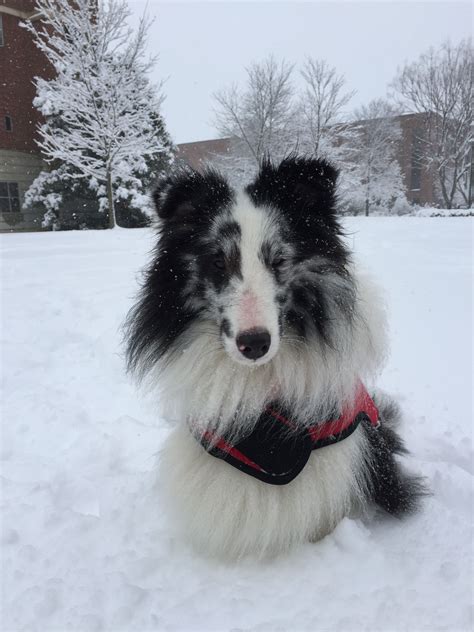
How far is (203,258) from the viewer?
196 centimetres

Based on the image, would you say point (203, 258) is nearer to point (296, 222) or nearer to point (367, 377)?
point (296, 222)

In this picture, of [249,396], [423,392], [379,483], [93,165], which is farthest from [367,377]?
[93,165]

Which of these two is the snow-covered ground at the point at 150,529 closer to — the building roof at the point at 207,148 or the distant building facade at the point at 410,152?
the building roof at the point at 207,148

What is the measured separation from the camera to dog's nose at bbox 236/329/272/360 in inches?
63.0

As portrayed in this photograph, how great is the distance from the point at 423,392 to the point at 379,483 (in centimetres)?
156

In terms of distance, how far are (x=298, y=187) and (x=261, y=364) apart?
2.70 ft

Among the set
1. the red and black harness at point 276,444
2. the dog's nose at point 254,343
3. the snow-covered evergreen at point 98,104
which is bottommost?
the red and black harness at point 276,444

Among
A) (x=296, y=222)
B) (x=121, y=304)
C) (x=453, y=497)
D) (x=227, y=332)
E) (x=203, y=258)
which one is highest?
(x=296, y=222)

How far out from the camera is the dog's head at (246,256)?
6.15ft

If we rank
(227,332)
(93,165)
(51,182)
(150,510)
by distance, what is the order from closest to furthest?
1. (227,332)
2. (150,510)
3. (93,165)
4. (51,182)

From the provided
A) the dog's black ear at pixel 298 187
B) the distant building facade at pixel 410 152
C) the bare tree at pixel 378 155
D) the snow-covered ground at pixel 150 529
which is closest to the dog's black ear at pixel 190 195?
the dog's black ear at pixel 298 187

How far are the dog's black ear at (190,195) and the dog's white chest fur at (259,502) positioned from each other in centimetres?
108

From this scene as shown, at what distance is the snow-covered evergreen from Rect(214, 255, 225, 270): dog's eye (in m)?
15.1

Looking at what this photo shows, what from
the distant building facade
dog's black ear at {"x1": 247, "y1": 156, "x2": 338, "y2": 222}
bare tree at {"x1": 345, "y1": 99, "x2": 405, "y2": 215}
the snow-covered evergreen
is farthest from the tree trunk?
bare tree at {"x1": 345, "y1": 99, "x2": 405, "y2": 215}
